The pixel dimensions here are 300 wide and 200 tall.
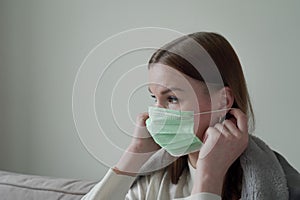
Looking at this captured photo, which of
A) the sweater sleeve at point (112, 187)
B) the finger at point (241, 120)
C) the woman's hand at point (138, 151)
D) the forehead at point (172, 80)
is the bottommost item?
the sweater sleeve at point (112, 187)

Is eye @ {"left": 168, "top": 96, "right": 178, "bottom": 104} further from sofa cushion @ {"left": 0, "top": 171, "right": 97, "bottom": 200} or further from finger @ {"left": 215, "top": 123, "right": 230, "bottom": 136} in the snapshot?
sofa cushion @ {"left": 0, "top": 171, "right": 97, "bottom": 200}

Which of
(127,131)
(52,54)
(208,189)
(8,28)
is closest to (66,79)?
(52,54)

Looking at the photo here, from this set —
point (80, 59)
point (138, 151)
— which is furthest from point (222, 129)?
point (80, 59)

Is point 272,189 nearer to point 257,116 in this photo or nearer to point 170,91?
point 170,91

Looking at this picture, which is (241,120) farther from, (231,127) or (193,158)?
(193,158)

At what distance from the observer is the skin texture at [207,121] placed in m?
0.99

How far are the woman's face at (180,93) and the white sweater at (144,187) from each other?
18cm

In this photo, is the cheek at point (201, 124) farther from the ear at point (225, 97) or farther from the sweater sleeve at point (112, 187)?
the sweater sleeve at point (112, 187)

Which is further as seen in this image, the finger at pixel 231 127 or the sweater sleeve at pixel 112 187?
the sweater sleeve at pixel 112 187

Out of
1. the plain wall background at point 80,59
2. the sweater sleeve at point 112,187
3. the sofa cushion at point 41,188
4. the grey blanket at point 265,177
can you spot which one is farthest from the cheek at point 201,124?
the plain wall background at point 80,59

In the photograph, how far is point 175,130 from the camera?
1.08m

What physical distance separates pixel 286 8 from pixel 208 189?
2.77 ft

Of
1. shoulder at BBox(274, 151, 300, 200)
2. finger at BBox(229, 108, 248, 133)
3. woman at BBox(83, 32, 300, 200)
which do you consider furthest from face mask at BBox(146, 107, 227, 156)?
shoulder at BBox(274, 151, 300, 200)

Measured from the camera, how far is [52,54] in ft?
6.43
